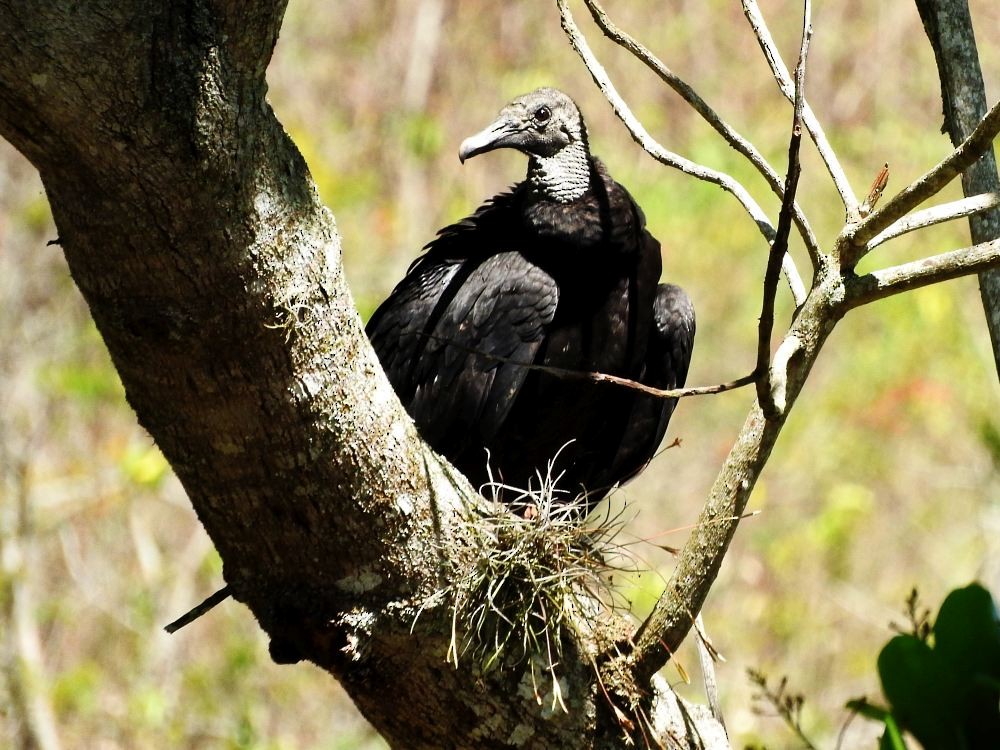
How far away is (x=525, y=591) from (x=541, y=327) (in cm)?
109

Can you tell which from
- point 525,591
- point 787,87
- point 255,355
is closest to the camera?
point 255,355

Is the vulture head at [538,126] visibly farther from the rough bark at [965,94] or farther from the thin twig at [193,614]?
the thin twig at [193,614]

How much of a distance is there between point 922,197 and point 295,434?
996 mm

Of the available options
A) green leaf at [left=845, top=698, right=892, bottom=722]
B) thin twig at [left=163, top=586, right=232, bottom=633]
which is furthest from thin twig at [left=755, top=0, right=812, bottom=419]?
thin twig at [left=163, top=586, right=232, bottom=633]

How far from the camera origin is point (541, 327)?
9.94ft

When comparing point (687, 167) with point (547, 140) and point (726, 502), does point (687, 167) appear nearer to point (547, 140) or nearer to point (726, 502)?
point (726, 502)

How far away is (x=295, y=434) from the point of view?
5.88ft

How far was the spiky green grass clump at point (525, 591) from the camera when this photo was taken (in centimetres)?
199

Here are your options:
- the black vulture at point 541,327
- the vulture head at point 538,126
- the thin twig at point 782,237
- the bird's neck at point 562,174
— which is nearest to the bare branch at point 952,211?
the thin twig at point 782,237

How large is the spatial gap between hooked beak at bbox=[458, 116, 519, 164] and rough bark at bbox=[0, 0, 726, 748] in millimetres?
1314

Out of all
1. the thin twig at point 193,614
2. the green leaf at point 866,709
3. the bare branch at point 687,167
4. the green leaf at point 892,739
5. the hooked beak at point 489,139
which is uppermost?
the hooked beak at point 489,139

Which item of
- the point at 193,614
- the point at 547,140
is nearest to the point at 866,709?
the point at 193,614

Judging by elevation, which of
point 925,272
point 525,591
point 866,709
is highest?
point 925,272

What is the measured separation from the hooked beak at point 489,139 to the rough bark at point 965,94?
127 centimetres
